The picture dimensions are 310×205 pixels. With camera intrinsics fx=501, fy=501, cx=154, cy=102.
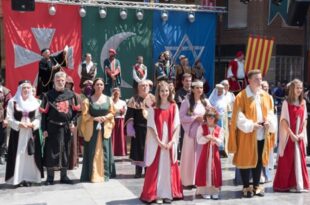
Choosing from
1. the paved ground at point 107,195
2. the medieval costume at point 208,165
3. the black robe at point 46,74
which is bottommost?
the paved ground at point 107,195

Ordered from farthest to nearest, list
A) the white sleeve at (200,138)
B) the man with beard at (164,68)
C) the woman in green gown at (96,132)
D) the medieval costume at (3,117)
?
1. the man with beard at (164,68)
2. the medieval costume at (3,117)
3. the woman in green gown at (96,132)
4. the white sleeve at (200,138)

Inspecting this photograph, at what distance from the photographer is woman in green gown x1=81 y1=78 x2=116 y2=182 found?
8281 mm

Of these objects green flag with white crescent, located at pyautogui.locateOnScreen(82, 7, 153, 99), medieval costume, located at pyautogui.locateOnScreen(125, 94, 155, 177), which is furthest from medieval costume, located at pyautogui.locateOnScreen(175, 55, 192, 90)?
medieval costume, located at pyautogui.locateOnScreen(125, 94, 155, 177)

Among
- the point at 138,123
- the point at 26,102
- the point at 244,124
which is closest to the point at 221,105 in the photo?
the point at 138,123

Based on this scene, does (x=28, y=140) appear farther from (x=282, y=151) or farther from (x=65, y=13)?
(x=65, y=13)

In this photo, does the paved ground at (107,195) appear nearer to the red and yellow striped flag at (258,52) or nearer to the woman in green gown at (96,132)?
the woman in green gown at (96,132)

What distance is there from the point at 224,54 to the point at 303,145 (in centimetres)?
1644

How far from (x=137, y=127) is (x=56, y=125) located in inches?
58.7

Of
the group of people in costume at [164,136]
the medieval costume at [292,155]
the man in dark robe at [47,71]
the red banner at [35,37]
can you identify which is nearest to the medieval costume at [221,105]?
the group of people in costume at [164,136]

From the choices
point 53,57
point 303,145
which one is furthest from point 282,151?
point 53,57

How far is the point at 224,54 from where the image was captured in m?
23.9

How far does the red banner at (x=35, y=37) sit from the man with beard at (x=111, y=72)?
110cm

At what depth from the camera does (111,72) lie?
14.6 m

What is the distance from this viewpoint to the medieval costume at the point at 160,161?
271 inches
